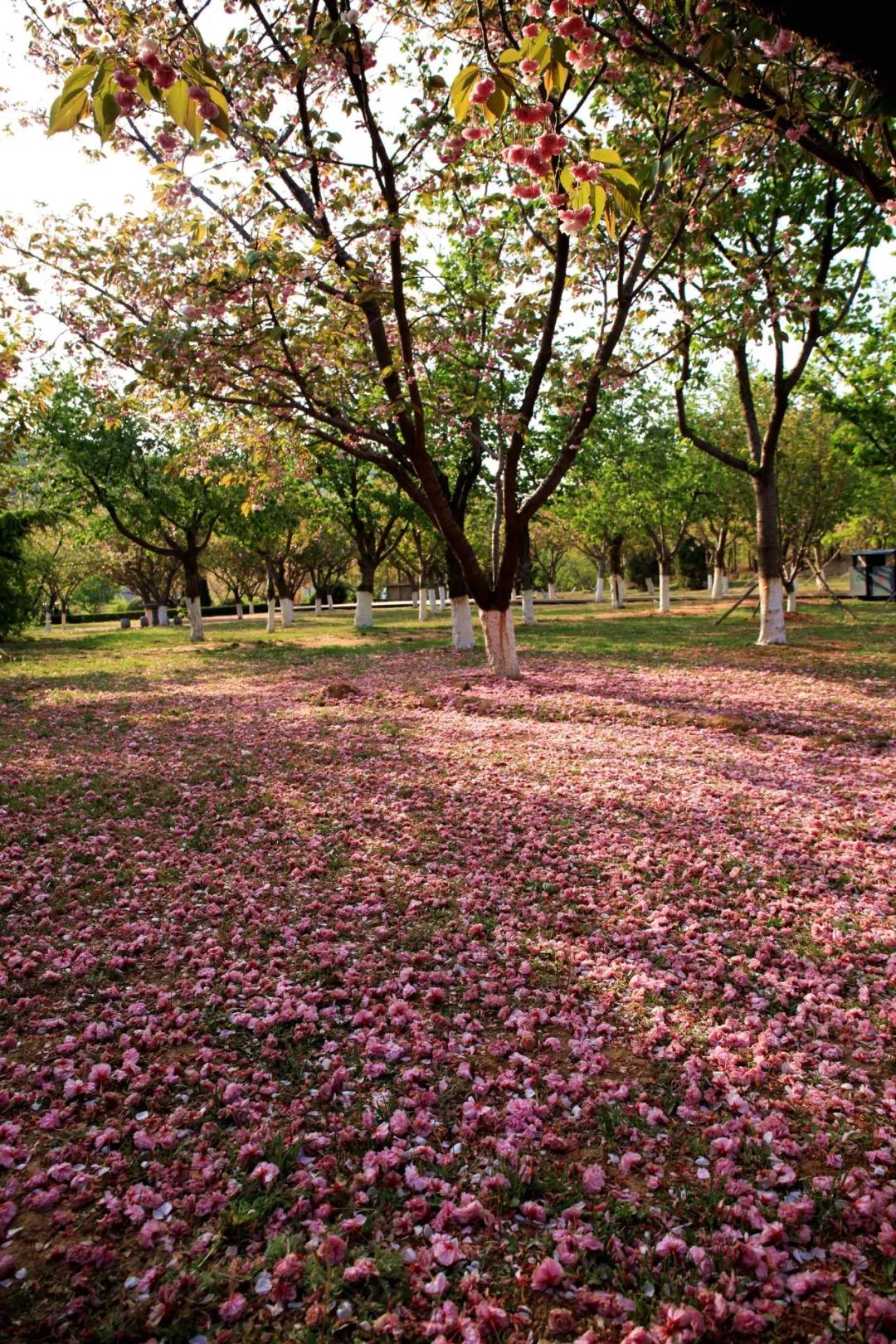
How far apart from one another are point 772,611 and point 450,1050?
58.0ft

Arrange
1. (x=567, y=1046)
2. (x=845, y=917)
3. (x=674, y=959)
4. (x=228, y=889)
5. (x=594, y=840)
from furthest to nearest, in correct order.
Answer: (x=594, y=840) < (x=228, y=889) < (x=845, y=917) < (x=674, y=959) < (x=567, y=1046)

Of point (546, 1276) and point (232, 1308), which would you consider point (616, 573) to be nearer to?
point (546, 1276)

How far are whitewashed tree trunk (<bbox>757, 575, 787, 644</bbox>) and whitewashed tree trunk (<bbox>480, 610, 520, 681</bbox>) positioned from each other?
297 inches

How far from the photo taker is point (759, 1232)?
8.77 ft

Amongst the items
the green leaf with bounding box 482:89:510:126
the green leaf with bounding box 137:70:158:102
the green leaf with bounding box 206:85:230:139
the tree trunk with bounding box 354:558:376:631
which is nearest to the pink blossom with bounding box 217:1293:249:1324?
the green leaf with bounding box 206:85:230:139

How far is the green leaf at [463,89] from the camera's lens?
2.32 meters

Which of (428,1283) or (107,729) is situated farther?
(107,729)

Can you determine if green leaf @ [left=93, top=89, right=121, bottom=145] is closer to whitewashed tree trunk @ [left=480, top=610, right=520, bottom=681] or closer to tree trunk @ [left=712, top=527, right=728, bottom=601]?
whitewashed tree trunk @ [left=480, top=610, right=520, bottom=681]

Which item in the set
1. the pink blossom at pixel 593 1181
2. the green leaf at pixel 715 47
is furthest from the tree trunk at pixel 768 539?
the pink blossom at pixel 593 1181

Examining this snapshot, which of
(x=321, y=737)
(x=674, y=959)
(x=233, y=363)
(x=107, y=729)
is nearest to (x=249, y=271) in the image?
(x=233, y=363)

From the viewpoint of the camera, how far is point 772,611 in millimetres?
19016

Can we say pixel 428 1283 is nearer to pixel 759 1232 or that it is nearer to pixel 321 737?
pixel 759 1232

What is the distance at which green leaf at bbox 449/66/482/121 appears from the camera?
2.32 metres

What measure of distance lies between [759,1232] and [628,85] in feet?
43.9
